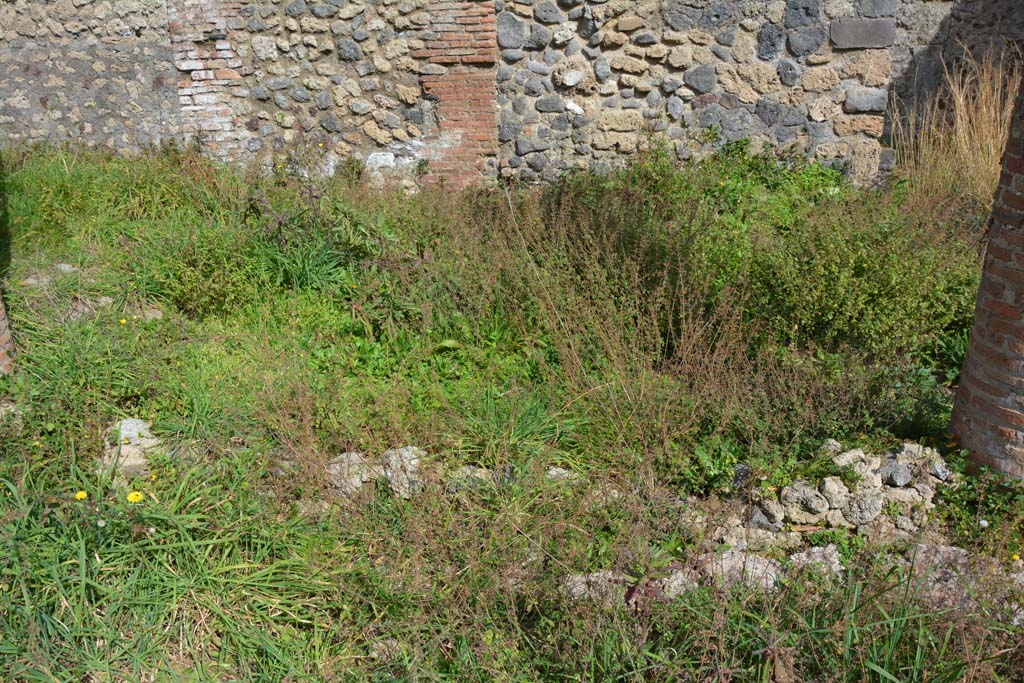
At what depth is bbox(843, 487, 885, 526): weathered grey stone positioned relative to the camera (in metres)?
3.33

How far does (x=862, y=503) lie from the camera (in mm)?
3348

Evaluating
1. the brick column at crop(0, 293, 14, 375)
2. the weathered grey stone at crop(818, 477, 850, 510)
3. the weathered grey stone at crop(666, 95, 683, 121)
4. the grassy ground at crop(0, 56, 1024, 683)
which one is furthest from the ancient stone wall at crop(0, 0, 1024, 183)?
the weathered grey stone at crop(818, 477, 850, 510)

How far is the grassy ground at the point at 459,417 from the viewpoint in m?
2.80

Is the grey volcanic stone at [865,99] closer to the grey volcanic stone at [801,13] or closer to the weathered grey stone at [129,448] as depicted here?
the grey volcanic stone at [801,13]

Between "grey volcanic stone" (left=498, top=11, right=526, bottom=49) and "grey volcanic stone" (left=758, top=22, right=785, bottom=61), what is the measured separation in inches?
82.3

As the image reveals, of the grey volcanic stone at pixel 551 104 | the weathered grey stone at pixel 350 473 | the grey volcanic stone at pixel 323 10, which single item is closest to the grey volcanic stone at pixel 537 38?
the grey volcanic stone at pixel 551 104

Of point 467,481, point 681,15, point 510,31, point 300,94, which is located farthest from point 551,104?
point 467,481

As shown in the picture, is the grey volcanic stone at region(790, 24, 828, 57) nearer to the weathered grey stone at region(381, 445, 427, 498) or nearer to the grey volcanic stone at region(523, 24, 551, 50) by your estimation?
the grey volcanic stone at region(523, 24, 551, 50)

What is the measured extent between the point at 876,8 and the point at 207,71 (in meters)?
5.95

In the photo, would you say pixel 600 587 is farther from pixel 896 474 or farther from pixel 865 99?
pixel 865 99

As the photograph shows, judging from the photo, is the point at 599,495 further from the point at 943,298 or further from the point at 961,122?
the point at 961,122

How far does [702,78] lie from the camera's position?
6992 mm

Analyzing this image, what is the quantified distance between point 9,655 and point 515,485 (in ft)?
6.57

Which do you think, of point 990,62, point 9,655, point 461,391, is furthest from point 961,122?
point 9,655
